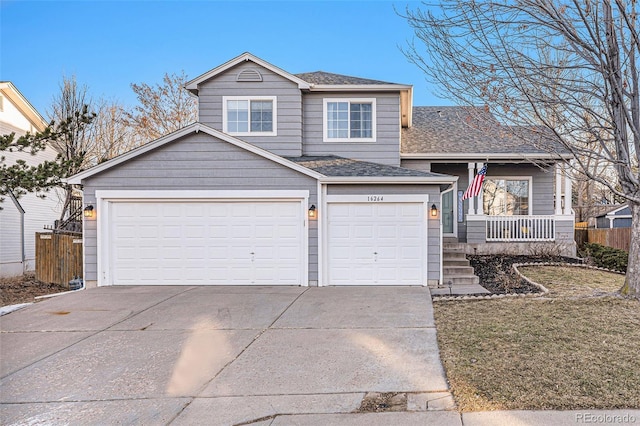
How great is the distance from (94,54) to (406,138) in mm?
12861

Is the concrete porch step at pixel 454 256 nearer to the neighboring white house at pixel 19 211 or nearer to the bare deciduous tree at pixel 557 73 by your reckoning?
the bare deciduous tree at pixel 557 73

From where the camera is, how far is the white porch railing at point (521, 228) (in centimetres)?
1411

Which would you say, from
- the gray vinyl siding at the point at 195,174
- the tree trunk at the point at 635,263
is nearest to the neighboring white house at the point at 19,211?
the gray vinyl siding at the point at 195,174

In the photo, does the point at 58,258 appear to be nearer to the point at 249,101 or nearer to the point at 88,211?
the point at 88,211

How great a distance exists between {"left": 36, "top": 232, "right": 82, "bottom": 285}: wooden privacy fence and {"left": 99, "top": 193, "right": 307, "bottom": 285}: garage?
224cm

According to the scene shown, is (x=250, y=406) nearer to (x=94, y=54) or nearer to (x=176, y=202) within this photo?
(x=176, y=202)

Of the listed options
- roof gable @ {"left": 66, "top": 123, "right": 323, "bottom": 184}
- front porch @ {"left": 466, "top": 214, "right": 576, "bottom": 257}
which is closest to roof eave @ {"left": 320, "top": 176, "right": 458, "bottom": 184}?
roof gable @ {"left": 66, "top": 123, "right": 323, "bottom": 184}

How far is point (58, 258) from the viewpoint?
12.7 meters

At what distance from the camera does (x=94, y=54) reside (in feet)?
55.8

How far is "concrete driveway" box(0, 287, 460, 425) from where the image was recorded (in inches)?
161

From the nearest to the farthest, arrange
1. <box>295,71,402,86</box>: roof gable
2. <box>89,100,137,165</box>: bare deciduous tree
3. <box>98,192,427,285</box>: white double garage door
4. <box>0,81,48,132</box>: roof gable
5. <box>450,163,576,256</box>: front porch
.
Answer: <box>98,192,427,285</box>: white double garage door
<box>295,71,402,86</box>: roof gable
<box>450,163,576,256</box>: front porch
<box>0,81,48,132</box>: roof gable
<box>89,100,137,165</box>: bare deciduous tree

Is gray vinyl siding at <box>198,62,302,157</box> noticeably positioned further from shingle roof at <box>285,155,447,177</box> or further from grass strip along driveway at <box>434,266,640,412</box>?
grass strip along driveway at <box>434,266,640,412</box>

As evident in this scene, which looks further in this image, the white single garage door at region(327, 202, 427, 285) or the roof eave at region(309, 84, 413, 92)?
the roof eave at region(309, 84, 413, 92)

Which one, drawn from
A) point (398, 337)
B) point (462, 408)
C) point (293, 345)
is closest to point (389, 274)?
point (398, 337)
